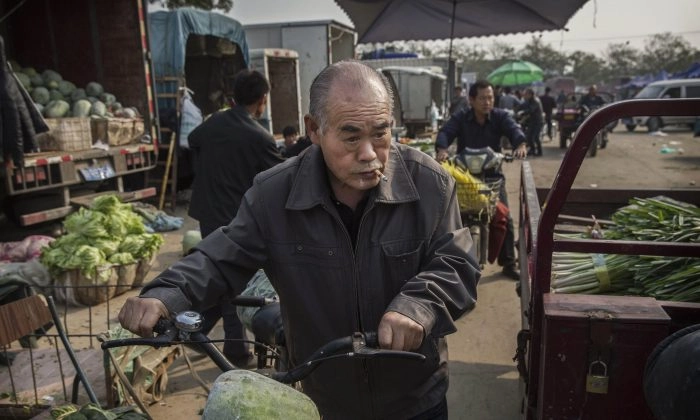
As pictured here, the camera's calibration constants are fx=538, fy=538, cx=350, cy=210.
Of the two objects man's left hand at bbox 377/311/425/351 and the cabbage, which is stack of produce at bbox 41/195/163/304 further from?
man's left hand at bbox 377/311/425/351

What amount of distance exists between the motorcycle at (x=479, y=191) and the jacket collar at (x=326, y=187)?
10.6 ft

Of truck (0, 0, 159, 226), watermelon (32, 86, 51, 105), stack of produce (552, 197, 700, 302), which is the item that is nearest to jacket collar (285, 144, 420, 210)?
stack of produce (552, 197, 700, 302)

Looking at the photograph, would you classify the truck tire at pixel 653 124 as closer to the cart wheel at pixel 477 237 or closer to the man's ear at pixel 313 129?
the cart wheel at pixel 477 237

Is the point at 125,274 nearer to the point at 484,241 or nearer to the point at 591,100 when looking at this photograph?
the point at 484,241

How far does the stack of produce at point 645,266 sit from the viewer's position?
7.55 feet

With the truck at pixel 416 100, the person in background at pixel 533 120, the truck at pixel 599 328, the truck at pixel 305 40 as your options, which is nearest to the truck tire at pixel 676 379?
the truck at pixel 599 328

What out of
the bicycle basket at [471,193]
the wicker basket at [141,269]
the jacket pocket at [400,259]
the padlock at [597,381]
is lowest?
the wicker basket at [141,269]

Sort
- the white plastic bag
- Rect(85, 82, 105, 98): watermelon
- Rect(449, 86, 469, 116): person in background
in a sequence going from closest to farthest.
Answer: Rect(85, 82, 105, 98): watermelon, the white plastic bag, Rect(449, 86, 469, 116): person in background

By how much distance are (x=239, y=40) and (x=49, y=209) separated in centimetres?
542

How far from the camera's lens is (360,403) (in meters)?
1.80

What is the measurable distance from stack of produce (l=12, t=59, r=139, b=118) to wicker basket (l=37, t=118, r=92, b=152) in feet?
1.93

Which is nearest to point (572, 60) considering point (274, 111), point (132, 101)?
point (274, 111)

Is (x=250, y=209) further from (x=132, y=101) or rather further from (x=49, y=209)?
(x=132, y=101)

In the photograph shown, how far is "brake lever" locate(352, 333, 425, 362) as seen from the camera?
1307 mm
